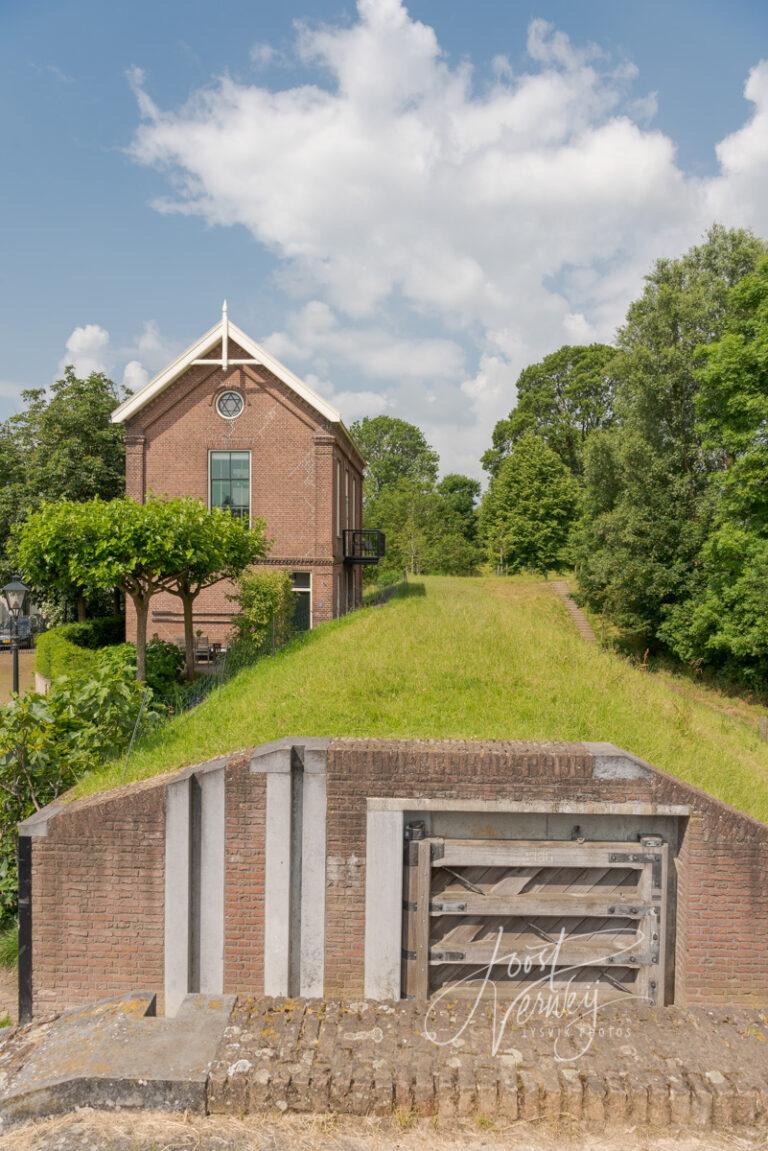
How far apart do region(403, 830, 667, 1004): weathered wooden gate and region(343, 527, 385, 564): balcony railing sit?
1612cm

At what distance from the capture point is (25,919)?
6.29 metres

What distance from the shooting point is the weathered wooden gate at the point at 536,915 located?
6250 millimetres

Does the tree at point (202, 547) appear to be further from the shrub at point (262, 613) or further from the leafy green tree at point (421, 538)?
the leafy green tree at point (421, 538)

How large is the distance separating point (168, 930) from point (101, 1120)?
1.59 m

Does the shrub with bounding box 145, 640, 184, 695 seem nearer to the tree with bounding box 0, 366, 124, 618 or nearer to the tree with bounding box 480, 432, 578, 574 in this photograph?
the tree with bounding box 0, 366, 124, 618

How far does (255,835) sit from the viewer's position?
631cm

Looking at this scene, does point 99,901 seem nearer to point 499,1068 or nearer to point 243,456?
point 499,1068

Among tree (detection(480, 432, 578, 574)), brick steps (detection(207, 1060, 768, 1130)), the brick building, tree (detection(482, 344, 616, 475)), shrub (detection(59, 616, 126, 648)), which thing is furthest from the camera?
tree (detection(482, 344, 616, 475))

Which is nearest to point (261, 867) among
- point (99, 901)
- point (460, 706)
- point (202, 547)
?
point (99, 901)

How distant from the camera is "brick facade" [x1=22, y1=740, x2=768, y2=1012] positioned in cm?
612

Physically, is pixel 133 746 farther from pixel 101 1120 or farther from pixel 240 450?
pixel 240 450

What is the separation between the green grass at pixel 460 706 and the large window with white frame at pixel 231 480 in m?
7.94

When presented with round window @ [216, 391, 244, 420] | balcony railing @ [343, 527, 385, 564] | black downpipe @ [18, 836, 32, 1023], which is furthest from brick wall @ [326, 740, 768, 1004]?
balcony railing @ [343, 527, 385, 564]

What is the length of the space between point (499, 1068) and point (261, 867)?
2538 millimetres
